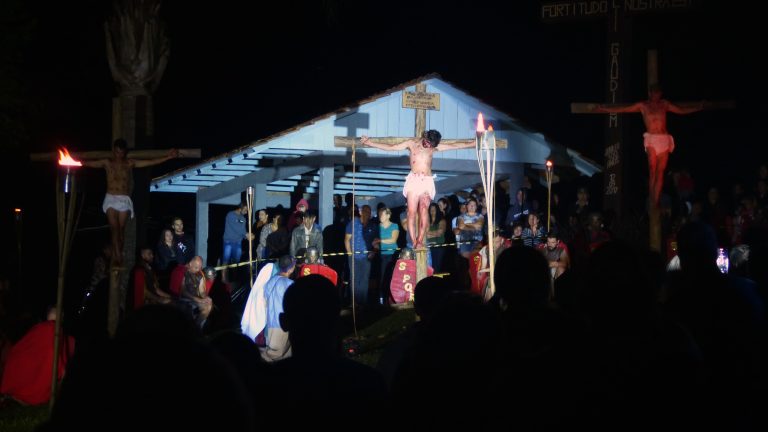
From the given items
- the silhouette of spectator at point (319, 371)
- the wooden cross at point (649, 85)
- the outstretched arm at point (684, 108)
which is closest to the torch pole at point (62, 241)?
the silhouette of spectator at point (319, 371)

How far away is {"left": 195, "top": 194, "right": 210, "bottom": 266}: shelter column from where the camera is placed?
19.6 meters

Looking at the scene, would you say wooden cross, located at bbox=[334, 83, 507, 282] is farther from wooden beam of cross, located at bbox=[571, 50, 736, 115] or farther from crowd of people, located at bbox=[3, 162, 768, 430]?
crowd of people, located at bbox=[3, 162, 768, 430]

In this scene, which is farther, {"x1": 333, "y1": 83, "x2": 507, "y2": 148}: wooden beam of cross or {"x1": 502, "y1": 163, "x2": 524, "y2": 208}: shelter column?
{"x1": 502, "y1": 163, "x2": 524, "y2": 208}: shelter column

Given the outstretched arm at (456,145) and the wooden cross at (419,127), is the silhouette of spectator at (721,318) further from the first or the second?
the outstretched arm at (456,145)

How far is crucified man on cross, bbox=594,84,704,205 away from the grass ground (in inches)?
157

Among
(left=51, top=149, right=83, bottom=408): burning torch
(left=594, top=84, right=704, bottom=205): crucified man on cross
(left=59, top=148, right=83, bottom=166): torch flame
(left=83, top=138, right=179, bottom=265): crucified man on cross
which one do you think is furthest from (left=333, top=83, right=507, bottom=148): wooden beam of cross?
(left=51, top=149, right=83, bottom=408): burning torch

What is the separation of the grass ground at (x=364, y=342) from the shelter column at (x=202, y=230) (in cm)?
533

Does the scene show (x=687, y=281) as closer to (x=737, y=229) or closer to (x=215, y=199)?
(x=737, y=229)

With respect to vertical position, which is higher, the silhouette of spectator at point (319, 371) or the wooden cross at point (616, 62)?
the wooden cross at point (616, 62)

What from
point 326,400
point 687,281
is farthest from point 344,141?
point 326,400

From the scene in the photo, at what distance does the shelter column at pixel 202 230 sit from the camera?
1959 centimetres

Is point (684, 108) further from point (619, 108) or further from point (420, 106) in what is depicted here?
point (420, 106)

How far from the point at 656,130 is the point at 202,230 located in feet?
31.1

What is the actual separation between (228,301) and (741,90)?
48.6 ft
